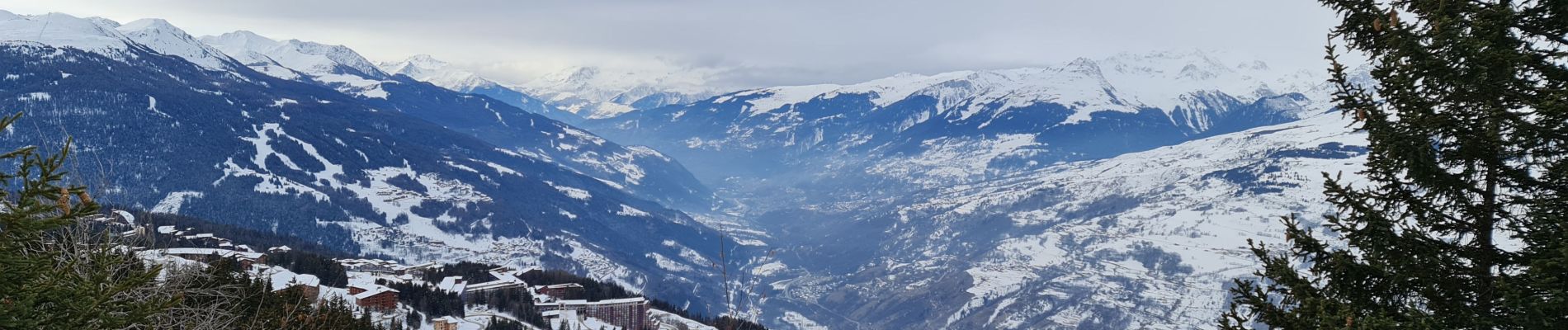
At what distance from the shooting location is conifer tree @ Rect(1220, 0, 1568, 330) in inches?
279

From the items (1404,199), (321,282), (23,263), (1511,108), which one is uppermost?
(1511,108)

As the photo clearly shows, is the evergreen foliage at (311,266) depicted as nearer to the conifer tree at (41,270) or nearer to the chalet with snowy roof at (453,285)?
the chalet with snowy roof at (453,285)

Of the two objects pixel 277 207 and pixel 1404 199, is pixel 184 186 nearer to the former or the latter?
pixel 277 207

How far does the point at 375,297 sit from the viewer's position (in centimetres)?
5800

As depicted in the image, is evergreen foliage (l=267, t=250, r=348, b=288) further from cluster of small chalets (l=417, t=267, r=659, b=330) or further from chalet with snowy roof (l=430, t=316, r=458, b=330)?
chalet with snowy roof (l=430, t=316, r=458, b=330)

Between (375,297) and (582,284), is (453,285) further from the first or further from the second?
(375,297)

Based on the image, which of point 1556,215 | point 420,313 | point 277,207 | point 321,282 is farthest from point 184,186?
point 1556,215

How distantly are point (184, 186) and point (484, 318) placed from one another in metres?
176

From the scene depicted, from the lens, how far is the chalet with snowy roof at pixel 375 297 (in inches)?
2217

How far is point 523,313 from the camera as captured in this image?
232 ft

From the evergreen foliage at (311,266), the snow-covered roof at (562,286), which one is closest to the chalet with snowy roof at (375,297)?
the evergreen foliage at (311,266)

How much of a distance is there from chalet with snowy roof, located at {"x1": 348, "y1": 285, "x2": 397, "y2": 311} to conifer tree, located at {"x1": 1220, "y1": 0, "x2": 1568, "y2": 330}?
58330mm

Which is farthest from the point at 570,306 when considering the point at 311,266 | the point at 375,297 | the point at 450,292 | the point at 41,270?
the point at 41,270

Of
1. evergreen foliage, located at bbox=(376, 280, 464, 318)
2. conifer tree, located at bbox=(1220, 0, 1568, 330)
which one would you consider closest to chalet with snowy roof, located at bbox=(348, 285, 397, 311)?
evergreen foliage, located at bbox=(376, 280, 464, 318)
